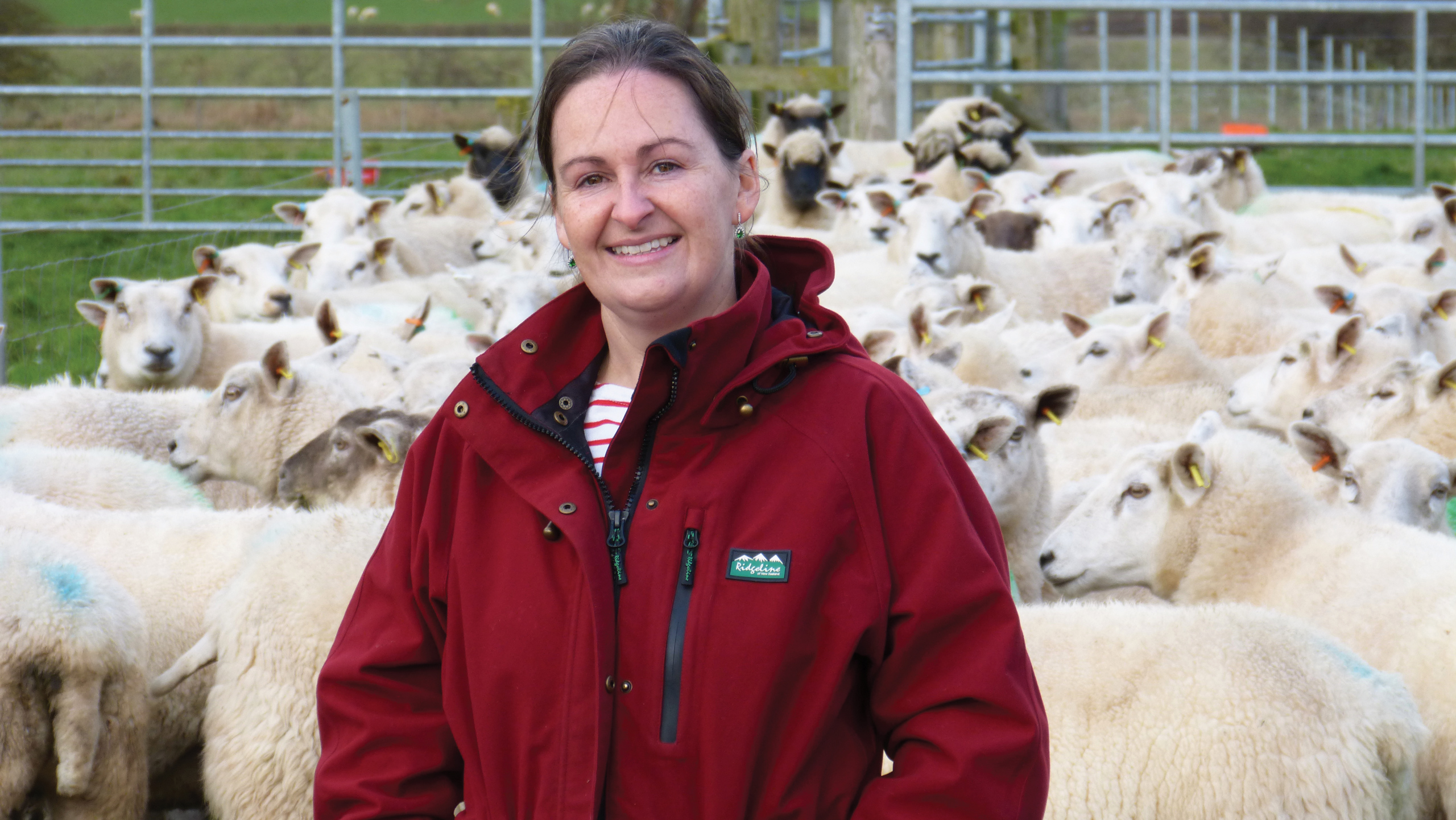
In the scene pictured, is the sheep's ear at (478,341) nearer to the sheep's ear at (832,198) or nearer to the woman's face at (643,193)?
the sheep's ear at (832,198)

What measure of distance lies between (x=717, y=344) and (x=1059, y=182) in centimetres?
931

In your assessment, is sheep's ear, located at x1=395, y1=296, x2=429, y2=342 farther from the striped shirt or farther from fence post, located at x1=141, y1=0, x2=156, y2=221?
fence post, located at x1=141, y1=0, x2=156, y2=221

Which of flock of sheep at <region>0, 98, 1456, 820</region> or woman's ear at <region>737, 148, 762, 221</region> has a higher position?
woman's ear at <region>737, 148, 762, 221</region>

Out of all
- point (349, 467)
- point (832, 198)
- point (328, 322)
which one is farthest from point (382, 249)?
point (349, 467)

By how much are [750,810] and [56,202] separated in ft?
54.2

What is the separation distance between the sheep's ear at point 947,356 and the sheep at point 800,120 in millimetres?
5207

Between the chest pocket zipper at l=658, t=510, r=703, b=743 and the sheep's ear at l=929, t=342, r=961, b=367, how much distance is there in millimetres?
3664

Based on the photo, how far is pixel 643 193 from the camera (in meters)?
1.55

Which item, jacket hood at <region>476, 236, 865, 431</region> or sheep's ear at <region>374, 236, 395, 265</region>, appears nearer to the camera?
jacket hood at <region>476, 236, 865, 431</region>

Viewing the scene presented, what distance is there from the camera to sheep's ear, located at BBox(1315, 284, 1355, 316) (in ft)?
20.1

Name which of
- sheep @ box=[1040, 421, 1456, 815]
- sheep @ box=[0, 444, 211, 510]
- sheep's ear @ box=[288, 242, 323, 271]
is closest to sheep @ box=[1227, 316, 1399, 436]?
sheep @ box=[1040, 421, 1456, 815]

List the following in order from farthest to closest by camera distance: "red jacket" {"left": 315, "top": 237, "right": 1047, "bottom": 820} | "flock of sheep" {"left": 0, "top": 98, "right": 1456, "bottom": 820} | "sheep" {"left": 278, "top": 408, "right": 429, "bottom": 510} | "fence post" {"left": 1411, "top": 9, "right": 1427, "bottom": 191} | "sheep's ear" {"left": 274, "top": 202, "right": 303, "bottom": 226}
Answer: "sheep's ear" {"left": 274, "top": 202, "right": 303, "bottom": 226} → "fence post" {"left": 1411, "top": 9, "right": 1427, "bottom": 191} → "sheep" {"left": 278, "top": 408, "right": 429, "bottom": 510} → "flock of sheep" {"left": 0, "top": 98, "right": 1456, "bottom": 820} → "red jacket" {"left": 315, "top": 237, "right": 1047, "bottom": 820}

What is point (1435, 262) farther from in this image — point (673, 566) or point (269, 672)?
point (673, 566)

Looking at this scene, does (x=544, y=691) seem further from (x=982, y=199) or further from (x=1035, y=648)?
(x=982, y=199)
